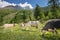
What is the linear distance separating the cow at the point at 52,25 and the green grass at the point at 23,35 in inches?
3.9

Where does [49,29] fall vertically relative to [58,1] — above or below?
below

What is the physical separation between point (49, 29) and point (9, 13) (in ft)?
3.36

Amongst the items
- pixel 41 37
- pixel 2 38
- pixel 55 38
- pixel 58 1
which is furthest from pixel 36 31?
pixel 58 1

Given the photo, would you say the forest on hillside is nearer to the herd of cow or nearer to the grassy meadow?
the herd of cow

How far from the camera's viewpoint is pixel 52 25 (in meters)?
3.48

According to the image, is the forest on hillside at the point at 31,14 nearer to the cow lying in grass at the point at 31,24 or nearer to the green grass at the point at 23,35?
the cow lying in grass at the point at 31,24

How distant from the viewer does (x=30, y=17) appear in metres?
3.60

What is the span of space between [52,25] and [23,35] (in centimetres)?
65

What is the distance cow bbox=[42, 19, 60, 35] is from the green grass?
10 centimetres

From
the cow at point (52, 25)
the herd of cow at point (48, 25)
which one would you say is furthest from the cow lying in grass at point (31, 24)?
the cow at point (52, 25)

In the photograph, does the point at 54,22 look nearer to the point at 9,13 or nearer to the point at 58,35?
the point at 58,35

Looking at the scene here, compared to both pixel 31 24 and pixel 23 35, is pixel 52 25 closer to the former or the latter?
pixel 31 24

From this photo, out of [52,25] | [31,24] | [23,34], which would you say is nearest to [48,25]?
[52,25]

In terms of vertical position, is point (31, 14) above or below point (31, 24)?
above
